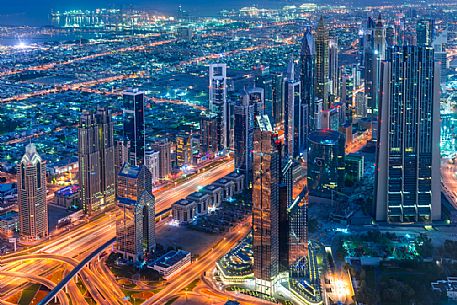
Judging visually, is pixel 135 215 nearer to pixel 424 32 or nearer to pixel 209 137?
pixel 209 137

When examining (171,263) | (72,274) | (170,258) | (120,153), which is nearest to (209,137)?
(120,153)

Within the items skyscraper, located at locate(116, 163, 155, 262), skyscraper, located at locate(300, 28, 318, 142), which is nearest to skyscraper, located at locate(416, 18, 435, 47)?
skyscraper, located at locate(300, 28, 318, 142)

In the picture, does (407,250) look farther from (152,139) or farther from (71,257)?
(152,139)

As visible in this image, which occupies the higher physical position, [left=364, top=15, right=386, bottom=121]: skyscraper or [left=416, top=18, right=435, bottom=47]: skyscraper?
[left=416, top=18, right=435, bottom=47]: skyscraper

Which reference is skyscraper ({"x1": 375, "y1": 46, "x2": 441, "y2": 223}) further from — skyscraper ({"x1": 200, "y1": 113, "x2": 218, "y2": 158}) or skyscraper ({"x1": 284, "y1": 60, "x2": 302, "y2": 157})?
skyscraper ({"x1": 200, "y1": 113, "x2": 218, "y2": 158})

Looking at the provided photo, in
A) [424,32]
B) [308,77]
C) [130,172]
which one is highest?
[424,32]

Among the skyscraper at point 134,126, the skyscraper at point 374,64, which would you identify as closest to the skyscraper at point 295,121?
the skyscraper at point 134,126
